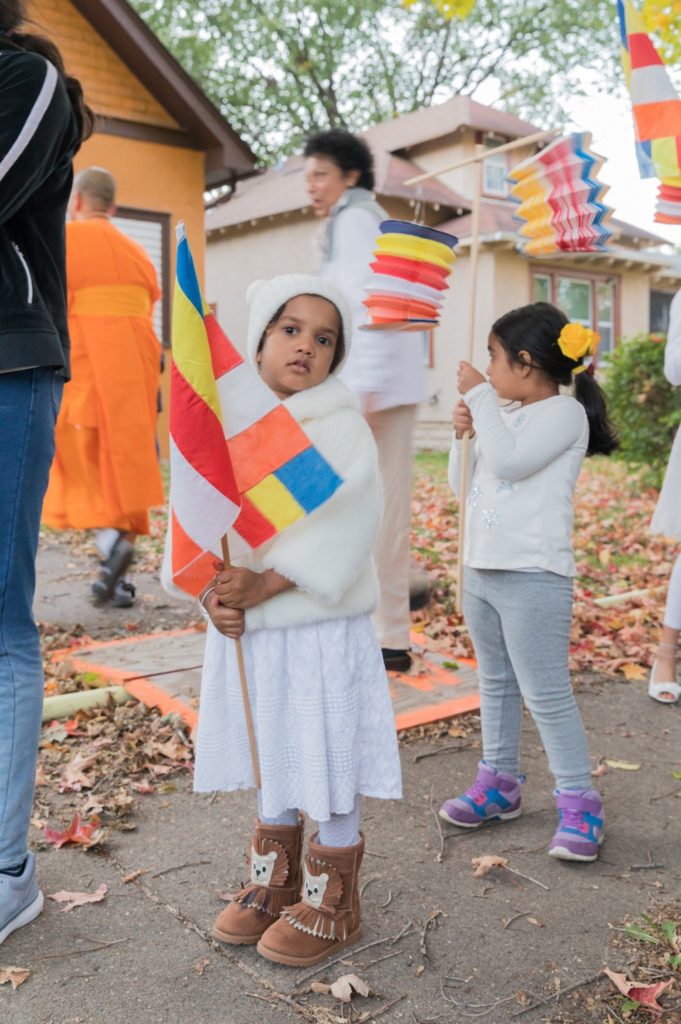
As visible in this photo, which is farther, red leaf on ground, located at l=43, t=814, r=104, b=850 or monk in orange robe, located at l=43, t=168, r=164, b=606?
monk in orange robe, located at l=43, t=168, r=164, b=606

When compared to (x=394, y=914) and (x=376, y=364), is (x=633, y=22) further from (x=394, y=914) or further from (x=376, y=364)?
(x=394, y=914)

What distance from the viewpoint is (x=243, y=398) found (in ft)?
7.70

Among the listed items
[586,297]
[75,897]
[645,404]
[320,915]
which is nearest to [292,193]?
[586,297]

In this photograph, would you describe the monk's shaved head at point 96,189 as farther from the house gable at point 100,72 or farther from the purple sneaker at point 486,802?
the house gable at point 100,72

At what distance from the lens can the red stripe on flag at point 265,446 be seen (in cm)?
235

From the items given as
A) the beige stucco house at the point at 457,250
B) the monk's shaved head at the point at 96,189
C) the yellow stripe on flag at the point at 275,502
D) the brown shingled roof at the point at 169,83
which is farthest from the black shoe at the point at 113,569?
the beige stucco house at the point at 457,250

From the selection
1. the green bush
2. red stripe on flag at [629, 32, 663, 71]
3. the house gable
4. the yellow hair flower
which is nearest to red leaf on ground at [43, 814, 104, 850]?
the yellow hair flower

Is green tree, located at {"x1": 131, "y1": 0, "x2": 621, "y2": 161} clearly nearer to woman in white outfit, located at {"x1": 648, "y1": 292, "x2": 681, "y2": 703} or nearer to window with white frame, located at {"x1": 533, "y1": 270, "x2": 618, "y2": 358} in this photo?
window with white frame, located at {"x1": 533, "y1": 270, "x2": 618, "y2": 358}

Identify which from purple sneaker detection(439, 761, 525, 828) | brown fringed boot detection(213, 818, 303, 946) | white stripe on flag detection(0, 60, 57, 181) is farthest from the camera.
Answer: purple sneaker detection(439, 761, 525, 828)

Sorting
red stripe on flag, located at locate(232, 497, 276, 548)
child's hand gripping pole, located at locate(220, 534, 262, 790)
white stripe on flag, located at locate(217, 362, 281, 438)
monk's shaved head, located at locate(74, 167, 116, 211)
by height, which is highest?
monk's shaved head, located at locate(74, 167, 116, 211)

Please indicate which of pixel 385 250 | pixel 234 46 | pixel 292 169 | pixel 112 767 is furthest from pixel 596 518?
pixel 234 46

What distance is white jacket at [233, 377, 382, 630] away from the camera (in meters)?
2.38

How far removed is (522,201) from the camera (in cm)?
411

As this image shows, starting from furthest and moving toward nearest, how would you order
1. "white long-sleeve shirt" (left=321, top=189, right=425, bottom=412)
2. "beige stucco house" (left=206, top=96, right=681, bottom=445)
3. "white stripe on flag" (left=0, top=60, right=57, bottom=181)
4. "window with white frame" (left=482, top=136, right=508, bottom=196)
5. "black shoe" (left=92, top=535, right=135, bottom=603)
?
"window with white frame" (left=482, top=136, right=508, bottom=196), "beige stucco house" (left=206, top=96, right=681, bottom=445), "black shoe" (left=92, top=535, right=135, bottom=603), "white long-sleeve shirt" (left=321, top=189, right=425, bottom=412), "white stripe on flag" (left=0, top=60, right=57, bottom=181)
